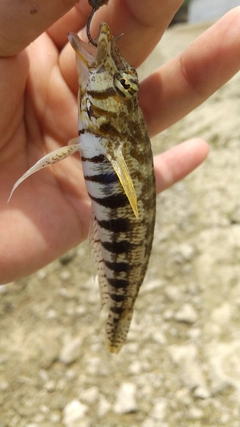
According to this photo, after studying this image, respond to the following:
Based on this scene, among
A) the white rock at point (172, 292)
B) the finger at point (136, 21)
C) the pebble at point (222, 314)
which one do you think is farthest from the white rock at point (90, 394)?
the finger at point (136, 21)

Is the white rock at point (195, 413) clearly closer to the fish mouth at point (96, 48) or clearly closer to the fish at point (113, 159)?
the fish at point (113, 159)

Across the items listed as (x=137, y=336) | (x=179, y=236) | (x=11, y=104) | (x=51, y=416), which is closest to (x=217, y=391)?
(x=137, y=336)

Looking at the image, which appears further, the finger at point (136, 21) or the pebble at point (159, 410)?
the pebble at point (159, 410)

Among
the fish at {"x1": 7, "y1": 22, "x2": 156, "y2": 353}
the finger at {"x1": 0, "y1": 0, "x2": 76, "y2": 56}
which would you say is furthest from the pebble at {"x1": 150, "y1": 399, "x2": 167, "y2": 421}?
the finger at {"x1": 0, "y1": 0, "x2": 76, "y2": 56}

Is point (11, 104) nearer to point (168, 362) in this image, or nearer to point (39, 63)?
point (39, 63)

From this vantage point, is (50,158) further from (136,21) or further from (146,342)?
(146,342)
